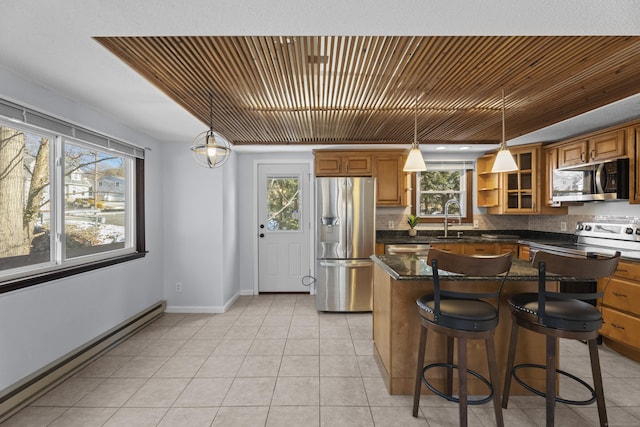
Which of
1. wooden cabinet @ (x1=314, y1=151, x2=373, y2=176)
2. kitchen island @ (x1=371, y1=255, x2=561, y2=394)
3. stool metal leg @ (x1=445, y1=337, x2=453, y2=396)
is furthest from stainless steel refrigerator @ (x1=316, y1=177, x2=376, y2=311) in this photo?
stool metal leg @ (x1=445, y1=337, x2=453, y2=396)

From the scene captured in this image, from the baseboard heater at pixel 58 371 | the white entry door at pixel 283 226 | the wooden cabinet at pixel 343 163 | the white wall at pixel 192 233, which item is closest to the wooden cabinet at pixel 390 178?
the wooden cabinet at pixel 343 163

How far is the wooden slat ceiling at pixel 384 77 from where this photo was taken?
5.99 ft

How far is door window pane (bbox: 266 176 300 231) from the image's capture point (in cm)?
495

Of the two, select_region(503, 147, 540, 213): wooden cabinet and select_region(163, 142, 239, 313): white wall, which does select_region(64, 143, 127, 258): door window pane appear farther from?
select_region(503, 147, 540, 213): wooden cabinet

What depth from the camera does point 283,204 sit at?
16.3 ft

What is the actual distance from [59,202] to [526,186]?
5.12 m

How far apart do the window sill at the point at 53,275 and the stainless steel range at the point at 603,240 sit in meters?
4.60

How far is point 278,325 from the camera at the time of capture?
143 inches

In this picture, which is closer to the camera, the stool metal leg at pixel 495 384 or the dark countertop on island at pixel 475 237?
the stool metal leg at pixel 495 384

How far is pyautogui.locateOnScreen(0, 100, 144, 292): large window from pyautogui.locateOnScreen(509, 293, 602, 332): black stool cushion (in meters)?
3.14

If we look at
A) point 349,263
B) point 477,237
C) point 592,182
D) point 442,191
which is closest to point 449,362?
point 349,263

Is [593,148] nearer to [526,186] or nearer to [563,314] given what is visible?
[526,186]

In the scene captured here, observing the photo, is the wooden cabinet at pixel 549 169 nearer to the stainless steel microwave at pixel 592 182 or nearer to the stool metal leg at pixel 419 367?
the stainless steel microwave at pixel 592 182

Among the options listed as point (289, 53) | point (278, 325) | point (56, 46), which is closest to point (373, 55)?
point (289, 53)
